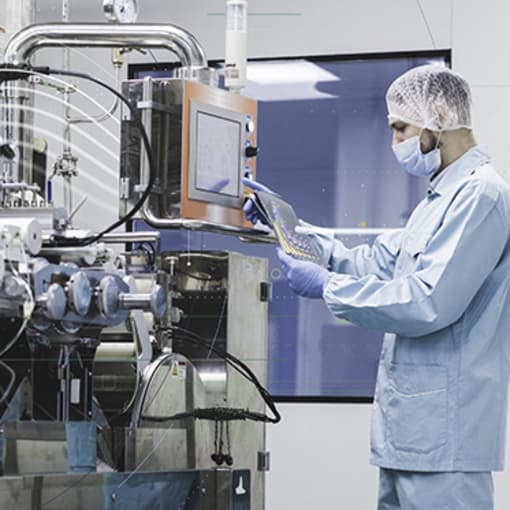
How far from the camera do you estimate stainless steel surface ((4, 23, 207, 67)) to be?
211 centimetres

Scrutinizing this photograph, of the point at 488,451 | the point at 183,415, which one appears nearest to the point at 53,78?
the point at 183,415

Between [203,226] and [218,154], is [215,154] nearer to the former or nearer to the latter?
[218,154]

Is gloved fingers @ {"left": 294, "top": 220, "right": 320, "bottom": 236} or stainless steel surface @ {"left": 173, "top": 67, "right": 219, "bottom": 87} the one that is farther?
gloved fingers @ {"left": 294, "top": 220, "right": 320, "bottom": 236}

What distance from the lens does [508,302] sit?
2164 mm

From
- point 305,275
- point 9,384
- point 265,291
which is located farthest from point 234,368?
point 265,291

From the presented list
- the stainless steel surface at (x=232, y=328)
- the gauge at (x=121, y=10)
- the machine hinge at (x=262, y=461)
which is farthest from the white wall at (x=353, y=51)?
the gauge at (x=121, y=10)

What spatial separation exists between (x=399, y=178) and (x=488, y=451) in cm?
196

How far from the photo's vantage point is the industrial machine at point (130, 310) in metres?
1.60

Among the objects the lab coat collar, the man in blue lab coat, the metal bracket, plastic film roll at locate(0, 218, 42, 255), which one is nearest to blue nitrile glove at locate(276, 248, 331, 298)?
the man in blue lab coat

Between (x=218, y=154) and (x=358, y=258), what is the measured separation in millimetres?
482

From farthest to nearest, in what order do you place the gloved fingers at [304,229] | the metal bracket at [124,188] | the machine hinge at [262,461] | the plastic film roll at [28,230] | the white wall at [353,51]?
1. the white wall at [353,51]
2. the machine hinge at [262,461]
3. the gloved fingers at [304,229]
4. the metal bracket at [124,188]
5. the plastic film roll at [28,230]

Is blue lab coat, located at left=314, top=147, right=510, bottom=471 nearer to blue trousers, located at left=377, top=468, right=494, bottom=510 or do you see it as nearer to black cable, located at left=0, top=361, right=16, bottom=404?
blue trousers, located at left=377, top=468, right=494, bottom=510

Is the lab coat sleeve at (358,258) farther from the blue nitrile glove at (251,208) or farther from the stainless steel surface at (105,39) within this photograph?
the stainless steel surface at (105,39)

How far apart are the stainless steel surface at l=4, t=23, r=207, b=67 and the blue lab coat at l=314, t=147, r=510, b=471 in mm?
552
